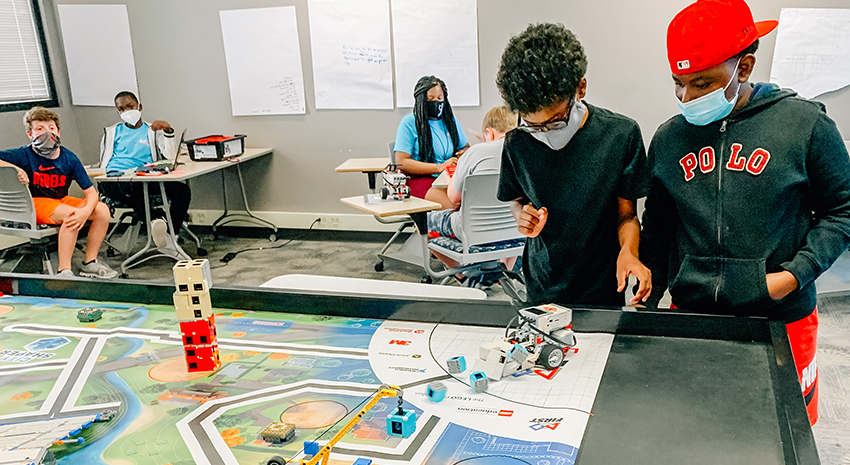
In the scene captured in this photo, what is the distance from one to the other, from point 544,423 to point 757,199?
619mm

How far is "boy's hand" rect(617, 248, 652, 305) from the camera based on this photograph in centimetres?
127

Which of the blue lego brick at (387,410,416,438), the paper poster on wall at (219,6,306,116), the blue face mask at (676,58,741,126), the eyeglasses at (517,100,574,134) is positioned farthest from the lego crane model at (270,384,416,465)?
the paper poster on wall at (219,6,306,116)

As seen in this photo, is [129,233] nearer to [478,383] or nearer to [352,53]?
[352,53]

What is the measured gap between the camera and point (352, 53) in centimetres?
462

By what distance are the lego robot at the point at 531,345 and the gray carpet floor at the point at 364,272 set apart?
1.24 metres

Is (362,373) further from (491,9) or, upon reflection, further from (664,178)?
(491,9)

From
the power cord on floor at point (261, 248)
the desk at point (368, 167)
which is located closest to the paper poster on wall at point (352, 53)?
the desk at point (368, 167)

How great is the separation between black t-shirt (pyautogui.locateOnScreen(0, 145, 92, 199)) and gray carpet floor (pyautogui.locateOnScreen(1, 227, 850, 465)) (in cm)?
73

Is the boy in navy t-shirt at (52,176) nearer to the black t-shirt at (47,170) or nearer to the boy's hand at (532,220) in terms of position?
the black t-shirt at (47,170)

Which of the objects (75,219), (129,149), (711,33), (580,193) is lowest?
(75,219)

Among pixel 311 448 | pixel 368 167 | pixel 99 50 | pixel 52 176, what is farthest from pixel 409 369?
pixel 99 50

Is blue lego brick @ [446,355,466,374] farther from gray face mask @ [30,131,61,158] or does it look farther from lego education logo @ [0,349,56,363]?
gray face mask @ [30,131,61,158]

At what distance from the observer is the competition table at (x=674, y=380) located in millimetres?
862

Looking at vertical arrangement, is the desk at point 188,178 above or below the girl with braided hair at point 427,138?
below
